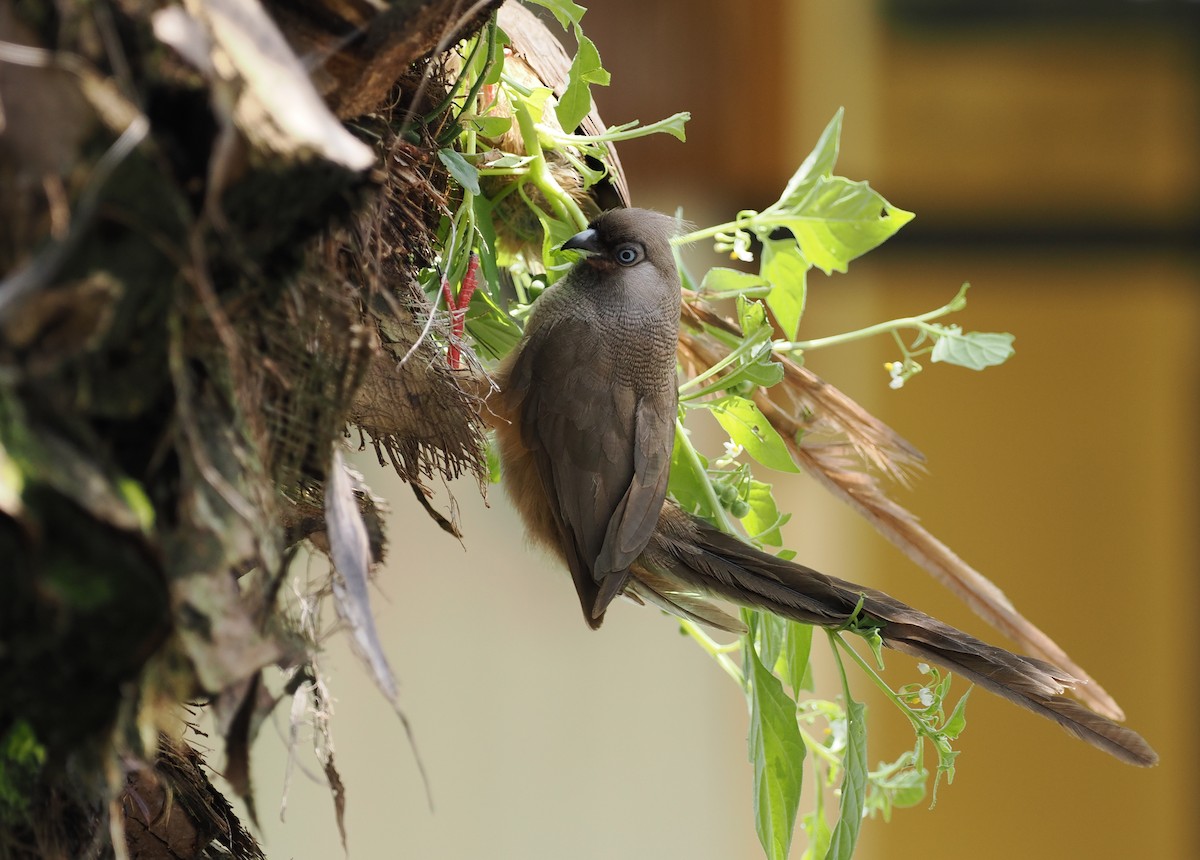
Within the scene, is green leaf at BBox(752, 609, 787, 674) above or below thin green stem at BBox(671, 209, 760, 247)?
below

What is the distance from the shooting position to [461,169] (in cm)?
72

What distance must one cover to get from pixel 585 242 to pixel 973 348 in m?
0.29

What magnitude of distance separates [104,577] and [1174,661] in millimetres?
2869

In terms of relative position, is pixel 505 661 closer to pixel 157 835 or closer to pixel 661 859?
pixel 661 859

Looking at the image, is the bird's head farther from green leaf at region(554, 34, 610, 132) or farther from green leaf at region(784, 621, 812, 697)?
green leaf at region(784, 621, 812, 697)

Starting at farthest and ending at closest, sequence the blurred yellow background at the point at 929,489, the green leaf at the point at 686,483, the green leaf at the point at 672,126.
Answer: the blurred yellow background at the point at 929,489 → the green leaf at the point at 686,483 → the green leaf at the point at 672,126

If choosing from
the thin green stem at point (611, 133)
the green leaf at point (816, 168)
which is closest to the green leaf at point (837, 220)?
A: the green leaf at point (816, 168)

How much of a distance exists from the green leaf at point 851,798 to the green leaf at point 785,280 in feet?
0.97

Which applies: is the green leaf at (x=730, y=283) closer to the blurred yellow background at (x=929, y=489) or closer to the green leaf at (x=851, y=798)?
the green leaf at (x=851, y=798)

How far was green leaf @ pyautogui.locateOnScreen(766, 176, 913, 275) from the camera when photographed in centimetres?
86

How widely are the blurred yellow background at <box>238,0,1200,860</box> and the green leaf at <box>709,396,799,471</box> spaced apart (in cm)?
130

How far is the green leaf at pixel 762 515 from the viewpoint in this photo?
2.99 ft

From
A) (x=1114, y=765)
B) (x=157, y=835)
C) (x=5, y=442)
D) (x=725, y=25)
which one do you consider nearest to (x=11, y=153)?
(x=5, y=442)

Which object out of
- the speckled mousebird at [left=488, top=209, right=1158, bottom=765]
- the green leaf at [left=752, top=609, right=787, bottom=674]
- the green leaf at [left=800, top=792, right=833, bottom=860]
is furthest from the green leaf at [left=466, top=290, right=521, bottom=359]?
the green leaf at [left=800, top=792, right=833, bottom=860]
